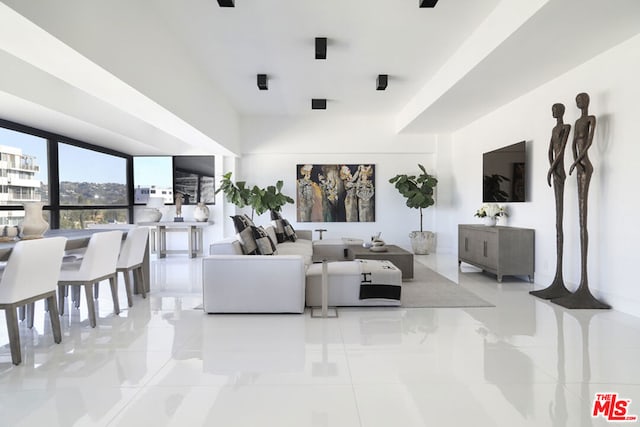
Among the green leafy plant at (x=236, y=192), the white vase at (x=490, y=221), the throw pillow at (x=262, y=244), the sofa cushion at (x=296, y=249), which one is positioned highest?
the green leafy plant at (x=236, y=192)

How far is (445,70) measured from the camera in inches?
210

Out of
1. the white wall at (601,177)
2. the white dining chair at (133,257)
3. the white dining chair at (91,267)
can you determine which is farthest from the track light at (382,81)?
the white dining chair at (91,267)

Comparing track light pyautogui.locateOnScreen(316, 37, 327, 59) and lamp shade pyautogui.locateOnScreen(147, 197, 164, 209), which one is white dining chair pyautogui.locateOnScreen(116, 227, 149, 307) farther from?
lamp shade pyautogui.locateOnScreen(147, 197, 164, 209)

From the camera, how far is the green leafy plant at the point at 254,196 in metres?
7.89

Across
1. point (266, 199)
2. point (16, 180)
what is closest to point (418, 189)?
point (266, 199)

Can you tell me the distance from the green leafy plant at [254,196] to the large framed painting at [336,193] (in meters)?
0.69

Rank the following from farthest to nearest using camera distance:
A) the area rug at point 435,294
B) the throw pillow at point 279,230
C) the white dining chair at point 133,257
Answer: the throw pillow at point 279,230, the white dining chair at point 133,257, the area rug at point 435,294

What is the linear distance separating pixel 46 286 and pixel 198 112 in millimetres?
Result: 3332

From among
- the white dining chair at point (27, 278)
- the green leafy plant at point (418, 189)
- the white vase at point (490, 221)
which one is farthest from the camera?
the green leafy plant at point (418, 189)

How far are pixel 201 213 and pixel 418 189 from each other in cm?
460

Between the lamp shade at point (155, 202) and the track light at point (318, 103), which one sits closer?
the track light at point (318, 103)

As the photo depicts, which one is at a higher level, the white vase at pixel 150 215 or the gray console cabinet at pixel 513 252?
the white vase at pixel 150 215

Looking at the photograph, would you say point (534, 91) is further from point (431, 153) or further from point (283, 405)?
point (283, 405)

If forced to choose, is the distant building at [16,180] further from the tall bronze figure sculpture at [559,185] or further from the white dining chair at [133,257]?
the tall bronze figure sculpture at [559,185]
